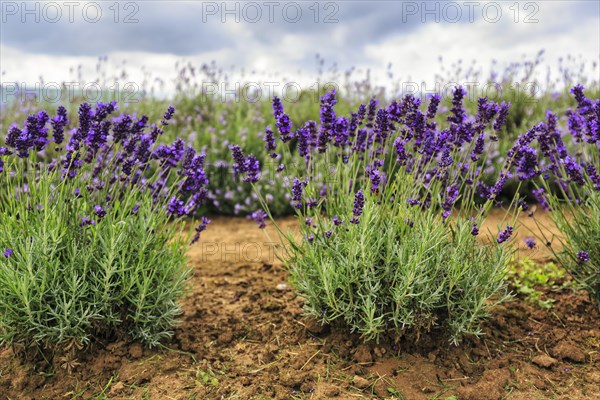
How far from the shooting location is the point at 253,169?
123 inches

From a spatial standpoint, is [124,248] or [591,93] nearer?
[124,248]

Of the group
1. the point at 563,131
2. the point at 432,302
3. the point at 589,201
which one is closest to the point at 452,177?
the point at 432,302

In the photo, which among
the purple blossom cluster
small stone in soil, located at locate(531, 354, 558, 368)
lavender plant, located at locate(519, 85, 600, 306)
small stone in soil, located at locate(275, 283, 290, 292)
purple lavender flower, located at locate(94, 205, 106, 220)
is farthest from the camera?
small stone in soil, located at locate(275, 283, 290, 292)

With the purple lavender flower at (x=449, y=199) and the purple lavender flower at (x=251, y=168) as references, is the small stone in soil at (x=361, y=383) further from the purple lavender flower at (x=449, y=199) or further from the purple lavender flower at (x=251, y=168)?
the purple lavender flower at (x=251, y=168)

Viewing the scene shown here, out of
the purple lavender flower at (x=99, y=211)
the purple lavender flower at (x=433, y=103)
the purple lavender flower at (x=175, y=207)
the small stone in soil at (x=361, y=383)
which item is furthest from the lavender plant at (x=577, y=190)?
the purple lavender flower at (x=99, y=211)

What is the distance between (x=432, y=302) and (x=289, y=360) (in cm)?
85

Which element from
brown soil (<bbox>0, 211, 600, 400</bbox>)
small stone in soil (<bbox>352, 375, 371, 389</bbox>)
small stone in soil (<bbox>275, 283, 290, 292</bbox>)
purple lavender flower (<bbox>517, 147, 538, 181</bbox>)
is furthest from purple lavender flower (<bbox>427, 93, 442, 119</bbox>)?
small stone in soil (<bbox>275, 283, 290, 292</bbox>)

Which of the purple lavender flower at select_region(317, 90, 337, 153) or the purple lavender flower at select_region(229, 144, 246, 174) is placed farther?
the purple lavender flower at select_region(317, 90, 337, 153)

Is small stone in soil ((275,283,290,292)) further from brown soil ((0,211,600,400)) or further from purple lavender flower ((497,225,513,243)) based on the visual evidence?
purple lavender flower ((497,225,513,243))

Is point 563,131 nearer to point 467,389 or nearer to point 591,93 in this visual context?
point 591,93

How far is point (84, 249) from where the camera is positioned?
10.3 feet

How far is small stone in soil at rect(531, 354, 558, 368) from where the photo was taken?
10.9 ft

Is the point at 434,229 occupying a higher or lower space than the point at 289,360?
higher

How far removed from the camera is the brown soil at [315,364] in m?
3.05
